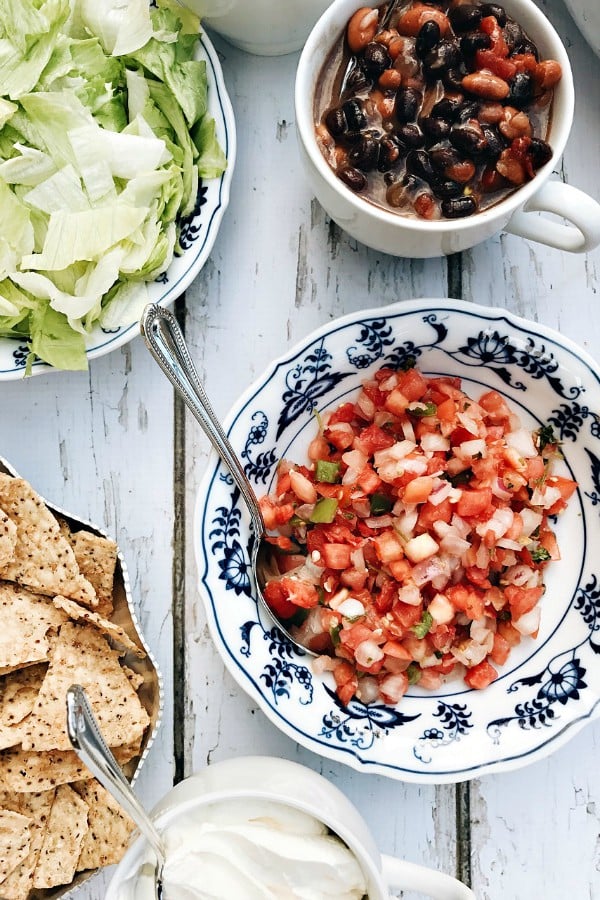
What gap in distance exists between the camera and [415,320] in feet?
4.94

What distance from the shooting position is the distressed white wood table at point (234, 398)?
1.67 meters

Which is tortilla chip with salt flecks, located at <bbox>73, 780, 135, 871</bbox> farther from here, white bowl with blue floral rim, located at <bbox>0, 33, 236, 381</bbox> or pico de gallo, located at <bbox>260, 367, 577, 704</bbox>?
white bowl with blue floral rim, located at <bbox>0, 33, 236, 381</bbox>

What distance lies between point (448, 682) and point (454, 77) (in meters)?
0.97

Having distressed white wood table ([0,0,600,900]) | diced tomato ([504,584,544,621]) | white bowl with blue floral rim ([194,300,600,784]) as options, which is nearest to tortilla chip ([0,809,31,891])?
distressed white wood table ([0,0,600,900])

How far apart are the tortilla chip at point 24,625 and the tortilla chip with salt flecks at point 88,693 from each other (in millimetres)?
26

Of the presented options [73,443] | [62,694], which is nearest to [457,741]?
[62,694]

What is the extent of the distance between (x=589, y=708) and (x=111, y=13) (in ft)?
4.50

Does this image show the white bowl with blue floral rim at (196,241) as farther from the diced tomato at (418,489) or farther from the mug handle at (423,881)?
the mug handle at (423,881)

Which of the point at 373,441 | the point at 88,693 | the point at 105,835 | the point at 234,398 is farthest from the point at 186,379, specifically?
the point at 105,835

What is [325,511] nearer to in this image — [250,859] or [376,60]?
[250,859]

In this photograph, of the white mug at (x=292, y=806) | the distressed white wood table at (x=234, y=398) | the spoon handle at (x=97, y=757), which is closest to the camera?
the spoon handle at (x=97, y=757)

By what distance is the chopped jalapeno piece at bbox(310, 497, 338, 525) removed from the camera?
4.95ft

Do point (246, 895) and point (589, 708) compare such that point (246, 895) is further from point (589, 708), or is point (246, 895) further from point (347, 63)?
point (347, 63)

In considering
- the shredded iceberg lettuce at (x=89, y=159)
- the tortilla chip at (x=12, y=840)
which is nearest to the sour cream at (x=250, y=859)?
the tortilla chip at (x=12, y=840)
